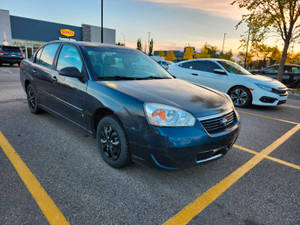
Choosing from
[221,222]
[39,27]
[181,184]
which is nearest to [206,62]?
[181,184]

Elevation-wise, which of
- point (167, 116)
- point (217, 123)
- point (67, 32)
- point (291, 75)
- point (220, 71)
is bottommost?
point (217, 123)

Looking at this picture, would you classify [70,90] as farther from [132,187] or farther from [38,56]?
[38,56]

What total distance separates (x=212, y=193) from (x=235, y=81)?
5.15 metres

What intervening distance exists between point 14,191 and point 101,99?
128 cm

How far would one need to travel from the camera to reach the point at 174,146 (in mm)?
2035

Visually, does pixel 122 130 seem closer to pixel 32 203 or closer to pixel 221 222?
pixel 32 203

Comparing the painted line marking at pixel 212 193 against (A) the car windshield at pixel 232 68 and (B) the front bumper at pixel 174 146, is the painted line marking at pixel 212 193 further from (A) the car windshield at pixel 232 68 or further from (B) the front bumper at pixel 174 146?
(A) the car windshield at pixel 232 68

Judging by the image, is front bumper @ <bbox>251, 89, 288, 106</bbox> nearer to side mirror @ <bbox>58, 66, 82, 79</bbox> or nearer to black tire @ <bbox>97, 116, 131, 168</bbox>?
black tire @ <bbox>97, 116, 131, 168</bbox>

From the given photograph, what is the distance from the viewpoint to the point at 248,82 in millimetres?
6414

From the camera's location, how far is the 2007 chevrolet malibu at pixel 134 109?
2105 millimetres

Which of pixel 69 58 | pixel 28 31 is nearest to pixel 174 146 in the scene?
pixel 69 58

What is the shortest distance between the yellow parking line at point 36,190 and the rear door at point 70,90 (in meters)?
0.86

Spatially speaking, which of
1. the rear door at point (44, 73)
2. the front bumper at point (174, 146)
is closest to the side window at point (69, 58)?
the rear door at point (44, 73)

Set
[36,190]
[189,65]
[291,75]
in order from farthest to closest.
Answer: [291,75] → [189,65] → [36,190]
